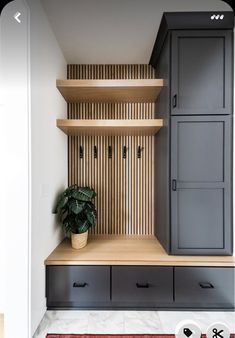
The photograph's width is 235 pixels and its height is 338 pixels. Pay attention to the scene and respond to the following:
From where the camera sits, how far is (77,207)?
1975mm

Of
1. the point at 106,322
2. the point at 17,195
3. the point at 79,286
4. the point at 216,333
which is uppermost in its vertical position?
the point at 17,195

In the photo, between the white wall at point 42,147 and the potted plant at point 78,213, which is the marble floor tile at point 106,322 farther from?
the potted plant at point 78,213

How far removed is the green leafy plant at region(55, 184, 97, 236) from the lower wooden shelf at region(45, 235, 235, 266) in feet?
0.69

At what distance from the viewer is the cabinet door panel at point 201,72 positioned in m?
1.83

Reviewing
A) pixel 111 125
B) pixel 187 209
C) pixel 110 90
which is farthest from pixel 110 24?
pixel 187 209

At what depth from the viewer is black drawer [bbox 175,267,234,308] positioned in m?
1.80

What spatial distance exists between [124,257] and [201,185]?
915 millimetres

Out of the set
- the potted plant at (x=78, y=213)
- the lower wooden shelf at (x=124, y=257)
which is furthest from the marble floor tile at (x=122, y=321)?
the potted plant at (x=78, y=213)

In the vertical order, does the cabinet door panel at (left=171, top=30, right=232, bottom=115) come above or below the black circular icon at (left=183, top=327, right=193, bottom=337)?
above

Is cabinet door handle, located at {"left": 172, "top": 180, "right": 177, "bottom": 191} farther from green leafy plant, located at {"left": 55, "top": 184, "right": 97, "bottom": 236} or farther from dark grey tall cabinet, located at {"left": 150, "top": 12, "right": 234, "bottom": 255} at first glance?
green leafy plant, located at {"left": 55, "top": 184, "right": 97, "bottom": 236}

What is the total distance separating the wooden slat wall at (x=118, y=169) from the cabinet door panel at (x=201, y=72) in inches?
28.2

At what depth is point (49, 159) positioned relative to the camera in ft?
6.21

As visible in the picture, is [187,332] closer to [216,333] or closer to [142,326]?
[216,333]

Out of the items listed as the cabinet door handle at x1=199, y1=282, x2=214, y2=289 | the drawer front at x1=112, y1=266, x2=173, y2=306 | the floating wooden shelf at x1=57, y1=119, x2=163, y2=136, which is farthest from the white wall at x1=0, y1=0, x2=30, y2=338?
the cabinet door handle at x1=199, y1=282, x2=214, y2=289
